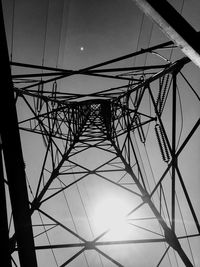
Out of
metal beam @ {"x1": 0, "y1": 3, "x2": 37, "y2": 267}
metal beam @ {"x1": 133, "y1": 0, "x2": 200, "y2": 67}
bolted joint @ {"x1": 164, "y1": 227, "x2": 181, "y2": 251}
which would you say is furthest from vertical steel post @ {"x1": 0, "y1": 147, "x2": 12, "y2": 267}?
bolted joint @ {"x1": 164, "y1": 227, "x2": 181, "y2": 251}

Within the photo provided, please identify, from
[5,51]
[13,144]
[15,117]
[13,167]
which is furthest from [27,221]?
[5,51]

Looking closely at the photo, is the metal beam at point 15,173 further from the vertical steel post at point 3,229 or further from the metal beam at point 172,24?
the metal beam at point 172,24

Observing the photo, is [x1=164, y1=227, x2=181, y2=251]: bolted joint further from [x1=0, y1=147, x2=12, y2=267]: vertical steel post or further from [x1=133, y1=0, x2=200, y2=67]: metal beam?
[x1=133, y1=0, x2=200, y2=67]: metal beam

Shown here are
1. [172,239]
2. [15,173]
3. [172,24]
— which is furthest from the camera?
[172,239]

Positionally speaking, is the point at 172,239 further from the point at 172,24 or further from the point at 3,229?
the point at 172,24

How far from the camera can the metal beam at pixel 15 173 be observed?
2070 millimetres

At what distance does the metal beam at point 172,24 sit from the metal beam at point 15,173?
3.84 ft

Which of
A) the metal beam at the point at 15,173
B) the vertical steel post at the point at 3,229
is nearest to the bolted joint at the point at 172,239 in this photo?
the metal beam at the point at 15,173

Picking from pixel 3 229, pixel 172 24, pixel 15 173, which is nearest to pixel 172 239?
pixel 15 173

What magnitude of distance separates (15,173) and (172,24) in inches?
67.3

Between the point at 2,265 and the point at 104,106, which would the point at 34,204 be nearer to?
the point at 2,265

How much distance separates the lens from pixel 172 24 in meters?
1.74

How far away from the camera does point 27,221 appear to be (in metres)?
2.23

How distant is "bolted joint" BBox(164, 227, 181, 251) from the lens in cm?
378
